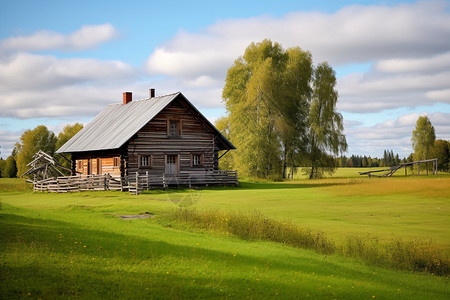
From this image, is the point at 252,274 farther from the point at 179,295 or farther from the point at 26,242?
the point at 26,242

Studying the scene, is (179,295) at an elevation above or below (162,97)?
below

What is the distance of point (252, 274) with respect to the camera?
10.0m

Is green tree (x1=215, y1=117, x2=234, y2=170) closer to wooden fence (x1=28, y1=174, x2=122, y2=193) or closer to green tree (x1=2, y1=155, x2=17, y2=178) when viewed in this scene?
wooden fence (x1=28, y1=174, x2=122, y2=193)

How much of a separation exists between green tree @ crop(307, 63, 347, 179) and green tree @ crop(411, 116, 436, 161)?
90.3 feet

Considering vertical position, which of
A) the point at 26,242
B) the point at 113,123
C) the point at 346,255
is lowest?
the point at 346,255

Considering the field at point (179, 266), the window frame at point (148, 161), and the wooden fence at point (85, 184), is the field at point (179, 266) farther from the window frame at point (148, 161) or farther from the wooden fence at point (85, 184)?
the window frame at point (148, 161)

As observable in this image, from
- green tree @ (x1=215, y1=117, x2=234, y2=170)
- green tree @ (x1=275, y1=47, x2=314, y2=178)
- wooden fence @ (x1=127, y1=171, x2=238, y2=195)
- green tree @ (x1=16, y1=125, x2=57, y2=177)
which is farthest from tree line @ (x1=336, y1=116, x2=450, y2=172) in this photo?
green tree @ (x1=16, y1=125, x2=57, y2=177)

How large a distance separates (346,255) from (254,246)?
281 cm

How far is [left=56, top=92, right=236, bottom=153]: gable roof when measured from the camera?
41.1 meters

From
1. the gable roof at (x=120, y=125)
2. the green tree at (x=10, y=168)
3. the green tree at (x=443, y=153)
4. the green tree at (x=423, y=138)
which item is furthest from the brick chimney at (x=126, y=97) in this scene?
the green tree at (x=443, y=153)

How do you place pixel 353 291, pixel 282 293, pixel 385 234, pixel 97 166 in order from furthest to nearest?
pixel 97 166 → pixel 385 234 → pixel 353 291 → pixel 282 293

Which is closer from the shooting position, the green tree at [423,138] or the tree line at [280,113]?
the tree line at [280,113]

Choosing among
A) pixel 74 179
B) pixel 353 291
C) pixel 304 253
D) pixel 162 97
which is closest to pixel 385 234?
pixel 304 253

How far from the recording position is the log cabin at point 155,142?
1612 inches
